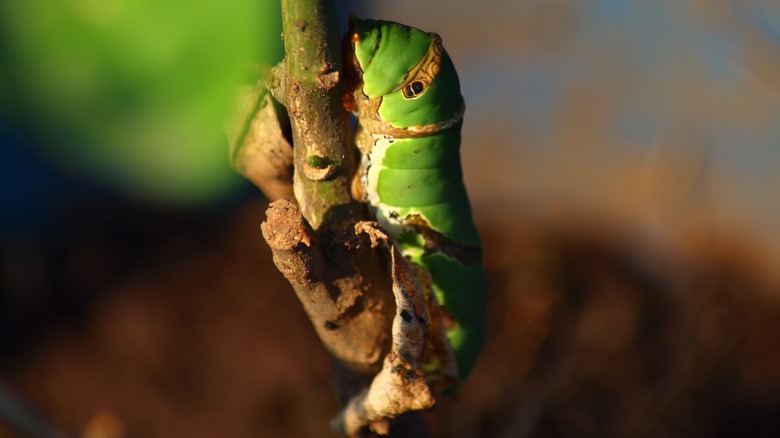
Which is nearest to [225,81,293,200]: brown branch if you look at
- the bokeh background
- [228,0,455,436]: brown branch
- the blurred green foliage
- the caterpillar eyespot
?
[228,0,455,436]: brown branch

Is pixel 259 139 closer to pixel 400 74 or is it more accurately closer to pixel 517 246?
pixel 400 74

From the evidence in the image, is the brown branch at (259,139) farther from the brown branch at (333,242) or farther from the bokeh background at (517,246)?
the bokeh background at (517,246)

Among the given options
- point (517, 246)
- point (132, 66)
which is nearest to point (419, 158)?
point (132, 66)

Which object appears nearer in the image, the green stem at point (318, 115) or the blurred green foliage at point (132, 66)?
the green stem at point (318, 115)

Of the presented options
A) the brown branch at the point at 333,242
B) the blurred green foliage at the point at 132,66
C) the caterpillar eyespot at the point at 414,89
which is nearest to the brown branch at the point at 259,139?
the brown branch at the point at 333,242

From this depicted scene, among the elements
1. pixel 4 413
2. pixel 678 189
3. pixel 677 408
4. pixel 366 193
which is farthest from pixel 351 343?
pixel 678 189

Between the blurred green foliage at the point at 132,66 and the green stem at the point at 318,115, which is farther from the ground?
the green stem at the point at 318,115
